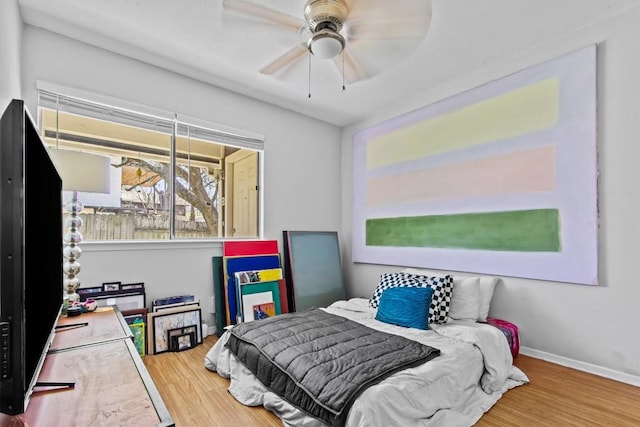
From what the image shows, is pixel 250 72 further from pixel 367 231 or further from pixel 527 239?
pixel 527 239

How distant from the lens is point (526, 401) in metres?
2.07

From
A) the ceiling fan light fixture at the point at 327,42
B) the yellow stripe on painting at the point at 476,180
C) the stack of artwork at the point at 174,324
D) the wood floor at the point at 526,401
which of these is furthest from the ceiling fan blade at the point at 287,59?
the wood floor at the point at 526,401

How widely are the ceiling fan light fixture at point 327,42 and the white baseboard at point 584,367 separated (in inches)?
111

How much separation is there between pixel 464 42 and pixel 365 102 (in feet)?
4.35

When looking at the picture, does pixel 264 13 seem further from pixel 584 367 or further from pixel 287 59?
pixel 584 367

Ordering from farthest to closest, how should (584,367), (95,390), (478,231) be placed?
(478,231), (584,367), (95,390)

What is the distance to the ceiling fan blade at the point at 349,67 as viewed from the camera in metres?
2.38

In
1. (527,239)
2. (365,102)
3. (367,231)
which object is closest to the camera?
(527,239)

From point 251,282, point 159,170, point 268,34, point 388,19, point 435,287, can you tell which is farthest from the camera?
point 251,282

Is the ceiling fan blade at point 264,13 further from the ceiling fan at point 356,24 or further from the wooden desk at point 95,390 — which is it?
the wooden desk at point 95,390

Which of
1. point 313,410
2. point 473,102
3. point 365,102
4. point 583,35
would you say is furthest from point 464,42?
point 313,410

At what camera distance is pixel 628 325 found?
7.43 feet

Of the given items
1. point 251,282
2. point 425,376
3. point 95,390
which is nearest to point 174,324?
point 251,282

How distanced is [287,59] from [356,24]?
2.31 feet
